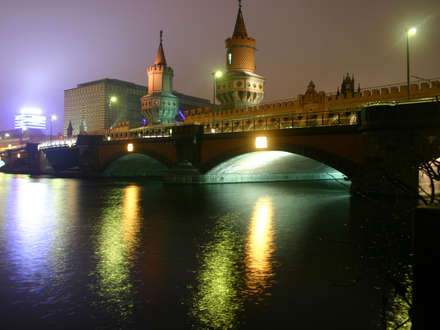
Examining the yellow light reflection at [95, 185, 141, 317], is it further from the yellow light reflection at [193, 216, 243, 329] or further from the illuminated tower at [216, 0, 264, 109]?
the illuminated tower at [216, 0, 264, 109]

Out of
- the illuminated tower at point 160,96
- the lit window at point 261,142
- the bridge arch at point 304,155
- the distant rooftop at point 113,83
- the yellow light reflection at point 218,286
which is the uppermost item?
the distant rooftop at point 113,83

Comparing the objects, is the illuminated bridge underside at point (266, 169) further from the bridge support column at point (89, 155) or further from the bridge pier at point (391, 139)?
the bridge support column at point (89, 155)

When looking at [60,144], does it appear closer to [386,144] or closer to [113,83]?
[386,144]

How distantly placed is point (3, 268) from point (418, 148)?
672 inches

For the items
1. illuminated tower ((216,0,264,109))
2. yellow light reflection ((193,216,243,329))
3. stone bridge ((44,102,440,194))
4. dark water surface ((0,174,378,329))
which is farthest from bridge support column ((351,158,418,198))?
illuminated tower ((216,0,264,109))

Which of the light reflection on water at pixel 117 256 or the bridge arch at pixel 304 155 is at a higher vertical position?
the bridge arch at pixel 304 155

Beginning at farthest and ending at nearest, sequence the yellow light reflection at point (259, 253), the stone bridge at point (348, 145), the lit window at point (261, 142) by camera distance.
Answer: the lit window at point (261, 142), the stone bridge at point (348, 145), the yellow light reflection at point (259, 253)

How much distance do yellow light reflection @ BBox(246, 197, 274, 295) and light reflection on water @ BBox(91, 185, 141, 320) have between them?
2.18 metres

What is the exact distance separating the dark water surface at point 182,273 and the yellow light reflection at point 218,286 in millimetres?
18

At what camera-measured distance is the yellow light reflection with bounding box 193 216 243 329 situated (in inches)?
214

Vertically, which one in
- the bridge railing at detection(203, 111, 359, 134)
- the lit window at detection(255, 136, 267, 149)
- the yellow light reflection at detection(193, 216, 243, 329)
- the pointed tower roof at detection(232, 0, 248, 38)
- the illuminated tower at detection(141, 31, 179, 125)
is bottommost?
the yellow light reflection at detection(193, 216, 243, 329)

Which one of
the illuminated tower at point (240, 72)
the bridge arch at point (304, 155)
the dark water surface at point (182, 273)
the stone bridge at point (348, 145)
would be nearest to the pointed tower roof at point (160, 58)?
the illuminated tower at point (240, 72)

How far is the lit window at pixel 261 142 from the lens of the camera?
2583cm

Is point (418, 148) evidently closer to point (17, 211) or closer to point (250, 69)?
point (17, 211)
